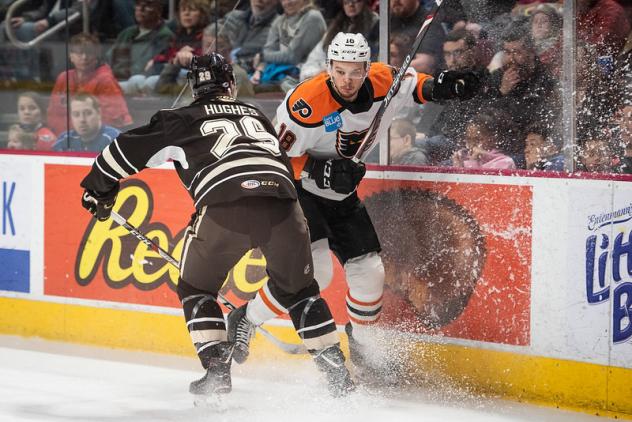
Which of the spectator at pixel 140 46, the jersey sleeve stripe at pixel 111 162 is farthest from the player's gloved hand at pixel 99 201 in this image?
the spectator at pixel 140 46

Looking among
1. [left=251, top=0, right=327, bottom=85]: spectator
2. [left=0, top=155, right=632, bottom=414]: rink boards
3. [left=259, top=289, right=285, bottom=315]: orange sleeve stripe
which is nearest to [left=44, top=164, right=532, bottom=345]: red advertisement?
[left=0, top=155, right=632, bottom=414]: rink boards

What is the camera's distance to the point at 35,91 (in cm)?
506

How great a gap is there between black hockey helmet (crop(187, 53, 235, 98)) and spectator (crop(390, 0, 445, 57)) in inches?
38.3

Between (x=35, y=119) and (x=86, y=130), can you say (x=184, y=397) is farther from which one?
(x=35, y=119)

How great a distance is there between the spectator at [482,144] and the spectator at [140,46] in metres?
1.63

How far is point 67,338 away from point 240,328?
1.04m

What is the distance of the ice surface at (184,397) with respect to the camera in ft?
11.1

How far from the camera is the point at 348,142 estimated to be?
3.70 metres

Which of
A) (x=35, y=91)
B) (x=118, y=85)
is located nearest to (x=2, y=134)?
(x=35, y=91)

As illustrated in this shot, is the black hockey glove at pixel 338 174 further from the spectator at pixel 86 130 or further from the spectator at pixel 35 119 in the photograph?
the spectator at pixel 35 119

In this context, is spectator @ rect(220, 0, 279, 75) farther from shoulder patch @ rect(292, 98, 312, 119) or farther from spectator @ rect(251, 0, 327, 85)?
shoulder patch @ rect(292, 98, 312, 119)

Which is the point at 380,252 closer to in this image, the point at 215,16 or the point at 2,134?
the point at 215,16

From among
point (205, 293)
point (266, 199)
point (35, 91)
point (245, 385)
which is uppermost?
point (35, 91)

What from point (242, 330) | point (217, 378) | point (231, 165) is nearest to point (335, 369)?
point (217, 378)
